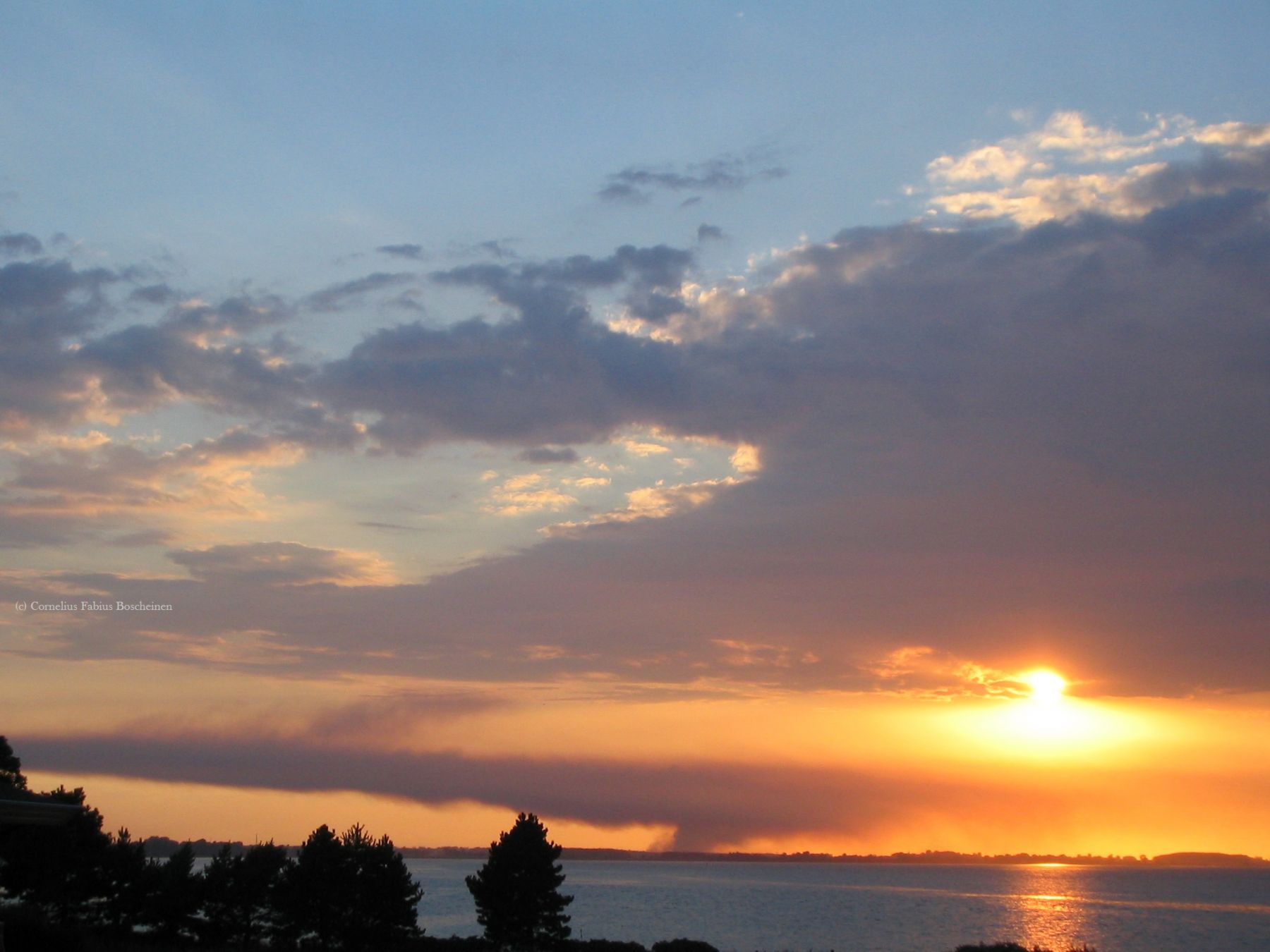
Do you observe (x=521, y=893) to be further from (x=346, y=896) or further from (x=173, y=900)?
(x=173, y=900)

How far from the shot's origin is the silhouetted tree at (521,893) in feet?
136

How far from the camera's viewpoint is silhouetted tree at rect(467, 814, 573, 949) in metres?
41.4

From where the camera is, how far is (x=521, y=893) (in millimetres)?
41781

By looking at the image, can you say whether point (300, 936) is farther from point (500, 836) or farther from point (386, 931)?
point (500, 836)

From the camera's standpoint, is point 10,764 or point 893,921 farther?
point 893,921

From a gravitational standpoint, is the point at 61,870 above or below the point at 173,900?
above

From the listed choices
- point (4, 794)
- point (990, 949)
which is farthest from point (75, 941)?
point (990, 949)

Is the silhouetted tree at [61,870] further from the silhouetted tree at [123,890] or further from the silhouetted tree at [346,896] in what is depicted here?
the silhouetted tree at [346,896]

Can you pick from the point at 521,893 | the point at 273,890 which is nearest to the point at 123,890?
the point at 273,890

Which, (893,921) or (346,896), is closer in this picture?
(346,896)

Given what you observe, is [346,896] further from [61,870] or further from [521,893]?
[61,870]

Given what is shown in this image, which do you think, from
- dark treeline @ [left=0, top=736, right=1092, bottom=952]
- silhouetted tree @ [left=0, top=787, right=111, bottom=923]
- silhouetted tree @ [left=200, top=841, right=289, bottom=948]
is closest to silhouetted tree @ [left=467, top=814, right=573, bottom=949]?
dark treeline @ [left=0, top=736, right=1092, bottom=952]

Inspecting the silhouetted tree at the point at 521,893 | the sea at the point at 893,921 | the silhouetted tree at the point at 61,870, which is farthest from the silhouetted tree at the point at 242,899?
the sea at the point at 893,921

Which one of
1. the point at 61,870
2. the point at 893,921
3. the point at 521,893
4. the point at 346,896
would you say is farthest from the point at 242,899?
the point at 893,921
